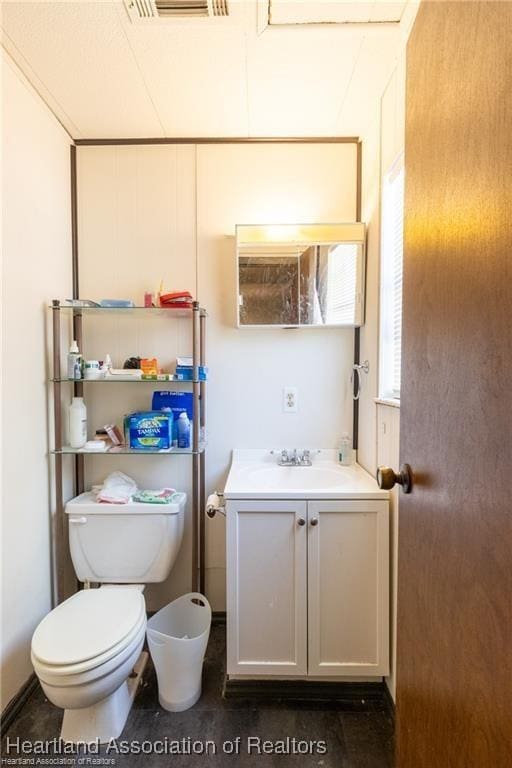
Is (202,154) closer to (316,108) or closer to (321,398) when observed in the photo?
(316,108)

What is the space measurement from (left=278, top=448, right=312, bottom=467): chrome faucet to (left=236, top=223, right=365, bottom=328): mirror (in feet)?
2.12

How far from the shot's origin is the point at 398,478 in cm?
85

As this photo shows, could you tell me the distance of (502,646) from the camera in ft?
1.57

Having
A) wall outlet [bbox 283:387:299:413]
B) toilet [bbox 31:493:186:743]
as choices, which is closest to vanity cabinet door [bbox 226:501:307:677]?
toilet [bbox 31:493:186:743]

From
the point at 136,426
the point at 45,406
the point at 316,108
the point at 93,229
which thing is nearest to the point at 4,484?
the point at 45,406

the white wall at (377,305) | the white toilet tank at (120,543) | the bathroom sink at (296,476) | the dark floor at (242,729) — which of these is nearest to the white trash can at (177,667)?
the dark floor at (242,729)

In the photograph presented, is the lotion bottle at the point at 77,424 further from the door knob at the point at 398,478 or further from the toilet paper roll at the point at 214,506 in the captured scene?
the door knob at the point at 398,478

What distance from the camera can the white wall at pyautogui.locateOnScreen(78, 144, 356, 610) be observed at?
→ 5.83 feet

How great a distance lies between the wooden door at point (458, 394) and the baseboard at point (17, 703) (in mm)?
1399

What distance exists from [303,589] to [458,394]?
3.65ft

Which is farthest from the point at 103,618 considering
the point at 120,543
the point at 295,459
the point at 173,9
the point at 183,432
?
the point at 173,9

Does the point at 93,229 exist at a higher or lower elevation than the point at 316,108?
lower

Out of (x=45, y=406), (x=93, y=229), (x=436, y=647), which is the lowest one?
(x=436, y=647)

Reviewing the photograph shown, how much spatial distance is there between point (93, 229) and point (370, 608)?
7.06 feet
